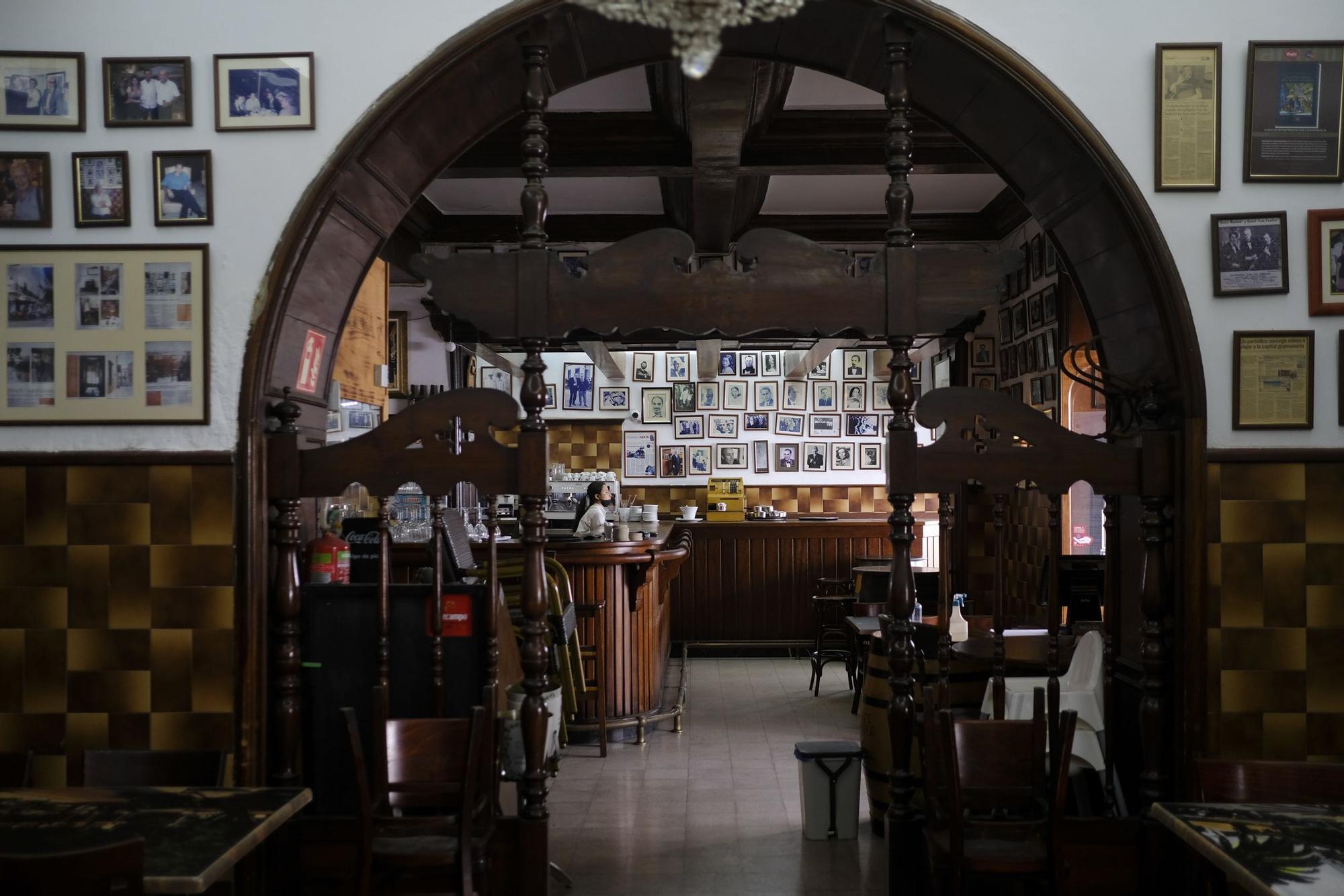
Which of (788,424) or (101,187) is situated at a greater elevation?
(101,187)

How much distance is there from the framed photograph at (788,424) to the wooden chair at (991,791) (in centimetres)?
917

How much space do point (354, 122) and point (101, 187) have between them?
920 millimetres

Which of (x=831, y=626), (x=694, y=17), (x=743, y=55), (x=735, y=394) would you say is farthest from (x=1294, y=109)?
(x=735, y=394)

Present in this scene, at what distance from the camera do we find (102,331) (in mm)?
3727

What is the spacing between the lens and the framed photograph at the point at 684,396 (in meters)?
12.5

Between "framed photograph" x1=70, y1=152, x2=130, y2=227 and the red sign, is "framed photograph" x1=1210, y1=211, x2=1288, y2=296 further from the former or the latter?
"framed photograph" x1=70, y1=152, x2=130, y2=227

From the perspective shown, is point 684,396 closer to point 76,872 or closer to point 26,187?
point 26,187

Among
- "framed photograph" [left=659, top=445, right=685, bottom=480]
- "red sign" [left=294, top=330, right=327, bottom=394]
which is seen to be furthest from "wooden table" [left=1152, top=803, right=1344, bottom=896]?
"framed photograph" [left=659, top=445, right=685, bottom=480]

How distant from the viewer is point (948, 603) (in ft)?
13.0

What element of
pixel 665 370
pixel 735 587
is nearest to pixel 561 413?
pixel 665 370

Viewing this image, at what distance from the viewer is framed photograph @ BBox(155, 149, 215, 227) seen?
3729 millimetres

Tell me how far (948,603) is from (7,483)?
A: 3.44 metres

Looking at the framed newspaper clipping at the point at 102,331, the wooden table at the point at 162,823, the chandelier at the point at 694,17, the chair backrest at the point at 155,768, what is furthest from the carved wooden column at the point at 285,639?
the chandelier at the point at 694,17

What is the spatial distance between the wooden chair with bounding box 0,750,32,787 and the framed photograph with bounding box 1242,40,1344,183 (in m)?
4.48
